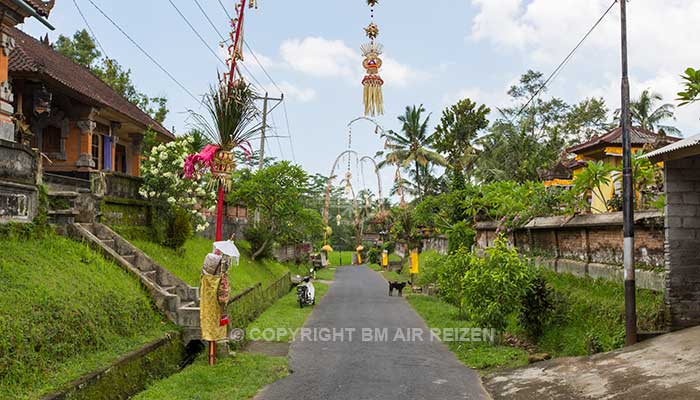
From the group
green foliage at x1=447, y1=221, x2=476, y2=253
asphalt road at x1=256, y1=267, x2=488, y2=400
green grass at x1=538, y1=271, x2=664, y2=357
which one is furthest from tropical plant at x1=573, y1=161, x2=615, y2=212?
green foliage at x1=447, y1=221, x2=476, y2=253

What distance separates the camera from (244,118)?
968cm

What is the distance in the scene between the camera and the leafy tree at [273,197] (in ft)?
68.2

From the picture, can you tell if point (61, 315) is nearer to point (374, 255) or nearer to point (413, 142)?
point (413, 142)

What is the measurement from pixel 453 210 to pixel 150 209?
582 inches

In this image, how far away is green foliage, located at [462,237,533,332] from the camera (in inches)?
430

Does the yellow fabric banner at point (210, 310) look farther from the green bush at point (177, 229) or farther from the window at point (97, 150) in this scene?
the window at point (97, 150)

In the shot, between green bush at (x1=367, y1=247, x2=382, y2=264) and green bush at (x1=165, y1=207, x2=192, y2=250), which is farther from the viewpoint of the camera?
green bush at (x1=367, y1=247, x2=382, y2=264)

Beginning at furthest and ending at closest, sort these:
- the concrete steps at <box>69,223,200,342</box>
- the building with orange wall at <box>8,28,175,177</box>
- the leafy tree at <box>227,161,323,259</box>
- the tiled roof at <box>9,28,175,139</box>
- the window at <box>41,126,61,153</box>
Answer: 1. the leafy tree at <box>227,161,323,259</box>
2. the window at <box>41,126,61,153</box>
3. the building with orange wall at <box>8,28,175,177</box>
4. the tiled roof at <box>9,28,175,139</box>
5. the concrete steps at <box>69,223,200,342</box>

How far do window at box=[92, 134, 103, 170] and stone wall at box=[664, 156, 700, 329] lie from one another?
672 inches

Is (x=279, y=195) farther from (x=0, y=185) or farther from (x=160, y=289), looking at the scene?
(x=0, y=185)

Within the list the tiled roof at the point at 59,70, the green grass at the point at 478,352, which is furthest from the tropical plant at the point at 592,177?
the tiled roof at the point at 59,70

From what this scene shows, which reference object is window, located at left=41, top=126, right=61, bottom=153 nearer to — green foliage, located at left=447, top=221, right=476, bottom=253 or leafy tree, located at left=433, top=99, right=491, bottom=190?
green foliage, located at left=447, top=221, right=476, bottom=253

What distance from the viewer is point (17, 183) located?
8.47 meters

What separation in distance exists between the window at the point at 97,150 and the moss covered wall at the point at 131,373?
11.9 m
